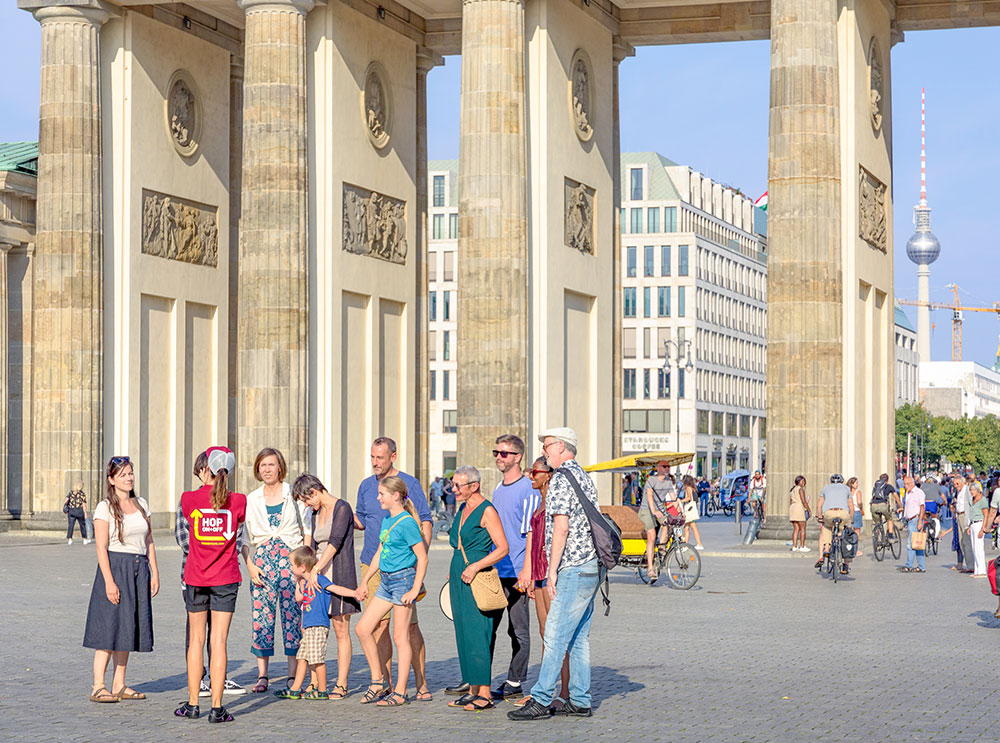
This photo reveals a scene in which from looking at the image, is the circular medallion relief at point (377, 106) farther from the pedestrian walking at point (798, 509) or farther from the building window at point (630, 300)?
the building window at point (630, 300)

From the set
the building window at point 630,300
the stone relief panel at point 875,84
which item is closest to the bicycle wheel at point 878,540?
the stone relief panel at point 875,84

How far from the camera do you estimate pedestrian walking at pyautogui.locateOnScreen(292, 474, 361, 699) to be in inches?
551

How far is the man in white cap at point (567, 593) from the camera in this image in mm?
13203

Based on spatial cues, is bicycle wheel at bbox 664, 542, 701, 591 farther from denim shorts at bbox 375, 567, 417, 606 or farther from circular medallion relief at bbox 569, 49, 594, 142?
circular medallion relief at bbox 569, 49, 594, 142

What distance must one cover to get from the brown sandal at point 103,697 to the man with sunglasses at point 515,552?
3.06m

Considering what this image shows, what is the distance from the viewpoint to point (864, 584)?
1108 inches

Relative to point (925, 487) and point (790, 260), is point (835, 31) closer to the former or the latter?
point (790, 260)

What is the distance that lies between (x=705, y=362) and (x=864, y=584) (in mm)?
89684

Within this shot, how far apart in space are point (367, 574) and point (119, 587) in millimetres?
1994

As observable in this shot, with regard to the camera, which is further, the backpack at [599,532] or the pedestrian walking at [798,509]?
the pedestrian walking at [798,509]

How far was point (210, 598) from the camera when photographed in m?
13.5

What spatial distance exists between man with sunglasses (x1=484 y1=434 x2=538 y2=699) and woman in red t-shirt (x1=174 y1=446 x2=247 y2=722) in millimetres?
2193

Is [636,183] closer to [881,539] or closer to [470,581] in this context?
[881,539]

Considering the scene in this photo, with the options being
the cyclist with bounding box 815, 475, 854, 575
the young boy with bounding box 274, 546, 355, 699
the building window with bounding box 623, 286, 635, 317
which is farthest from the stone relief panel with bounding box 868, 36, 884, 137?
the building window with bounding box 623, 286, 635, 317
